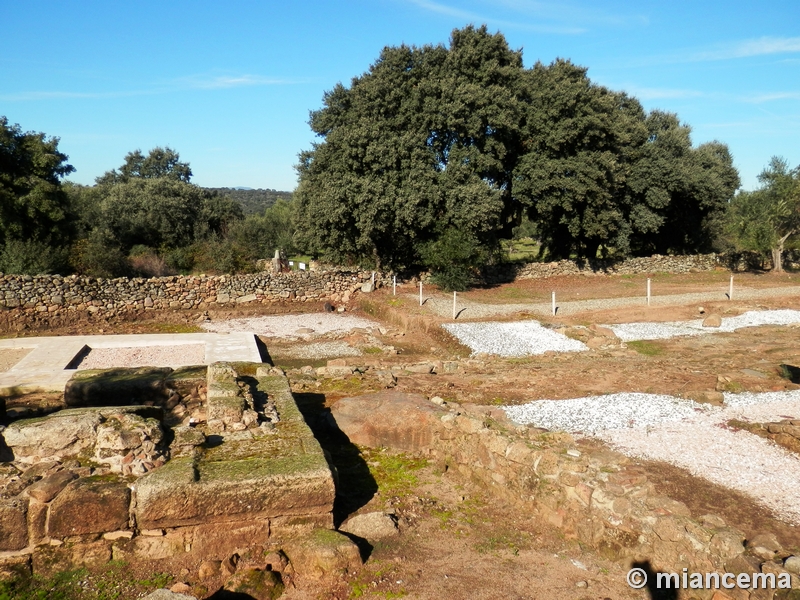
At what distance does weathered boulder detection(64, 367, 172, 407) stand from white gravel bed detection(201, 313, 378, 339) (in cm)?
1005

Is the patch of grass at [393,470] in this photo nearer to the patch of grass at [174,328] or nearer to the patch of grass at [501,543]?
the patch of grass at [501,543]

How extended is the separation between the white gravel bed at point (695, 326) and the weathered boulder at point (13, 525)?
48.5 ft

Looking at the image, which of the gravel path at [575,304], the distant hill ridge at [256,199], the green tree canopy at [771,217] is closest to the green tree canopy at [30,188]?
the gravel path at [575,304]

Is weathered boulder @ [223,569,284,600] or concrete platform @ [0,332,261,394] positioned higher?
concrete platform @ [0,332,261,394]

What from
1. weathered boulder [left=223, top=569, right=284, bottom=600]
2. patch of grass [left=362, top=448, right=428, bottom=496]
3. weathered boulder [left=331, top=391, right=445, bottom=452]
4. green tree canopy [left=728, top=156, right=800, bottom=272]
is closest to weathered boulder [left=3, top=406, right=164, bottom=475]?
weathered boulder [left=223, top=569, right=284, bottom=600]

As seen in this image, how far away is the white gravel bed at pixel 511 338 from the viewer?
15609mm

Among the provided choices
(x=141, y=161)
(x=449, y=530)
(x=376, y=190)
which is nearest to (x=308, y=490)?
(x=449, y=530)

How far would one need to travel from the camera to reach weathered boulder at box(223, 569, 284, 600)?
15.0 ft

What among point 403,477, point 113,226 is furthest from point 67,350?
point 113,226

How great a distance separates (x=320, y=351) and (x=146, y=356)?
4551 millimetres

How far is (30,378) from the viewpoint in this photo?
1172 centimetres

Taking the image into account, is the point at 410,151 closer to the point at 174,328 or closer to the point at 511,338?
the point at 511,338

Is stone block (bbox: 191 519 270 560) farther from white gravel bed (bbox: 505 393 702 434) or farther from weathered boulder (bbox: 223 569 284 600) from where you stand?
white gravel bed (bbox: 505 393 702 434)

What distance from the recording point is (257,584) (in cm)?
464
